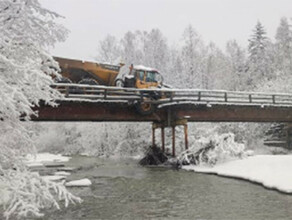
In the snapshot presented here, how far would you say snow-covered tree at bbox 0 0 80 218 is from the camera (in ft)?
17.3

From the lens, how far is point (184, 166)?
21609 millimetres

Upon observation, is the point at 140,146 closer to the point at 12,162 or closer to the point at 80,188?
the point at 80,188

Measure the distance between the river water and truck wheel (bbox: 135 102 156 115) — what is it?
7.04 m

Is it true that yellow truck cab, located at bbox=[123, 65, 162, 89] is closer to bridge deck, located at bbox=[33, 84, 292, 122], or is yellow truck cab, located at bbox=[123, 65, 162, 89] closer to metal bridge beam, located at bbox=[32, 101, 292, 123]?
bridge deck, located at bbox=[33, 84, 292, 122]

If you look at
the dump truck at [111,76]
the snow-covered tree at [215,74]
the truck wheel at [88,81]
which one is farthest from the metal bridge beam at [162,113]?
the snow-covered tree at [215,74]

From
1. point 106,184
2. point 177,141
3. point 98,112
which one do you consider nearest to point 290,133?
point 177,141

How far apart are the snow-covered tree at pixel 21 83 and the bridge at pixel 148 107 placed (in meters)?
12.5

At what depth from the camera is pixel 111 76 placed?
23922mm

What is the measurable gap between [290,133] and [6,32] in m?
30.0

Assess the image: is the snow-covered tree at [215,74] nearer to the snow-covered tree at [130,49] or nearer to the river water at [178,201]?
the snow-covered tree at [130,49]

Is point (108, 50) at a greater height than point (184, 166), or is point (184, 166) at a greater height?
point (108, 50)

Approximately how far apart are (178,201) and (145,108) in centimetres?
1211

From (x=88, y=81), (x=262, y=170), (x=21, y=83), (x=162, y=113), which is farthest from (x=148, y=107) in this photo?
(x=21, y=83)

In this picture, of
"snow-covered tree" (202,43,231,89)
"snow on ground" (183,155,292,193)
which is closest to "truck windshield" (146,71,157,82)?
"snow on ground" (183,155,292,193)
